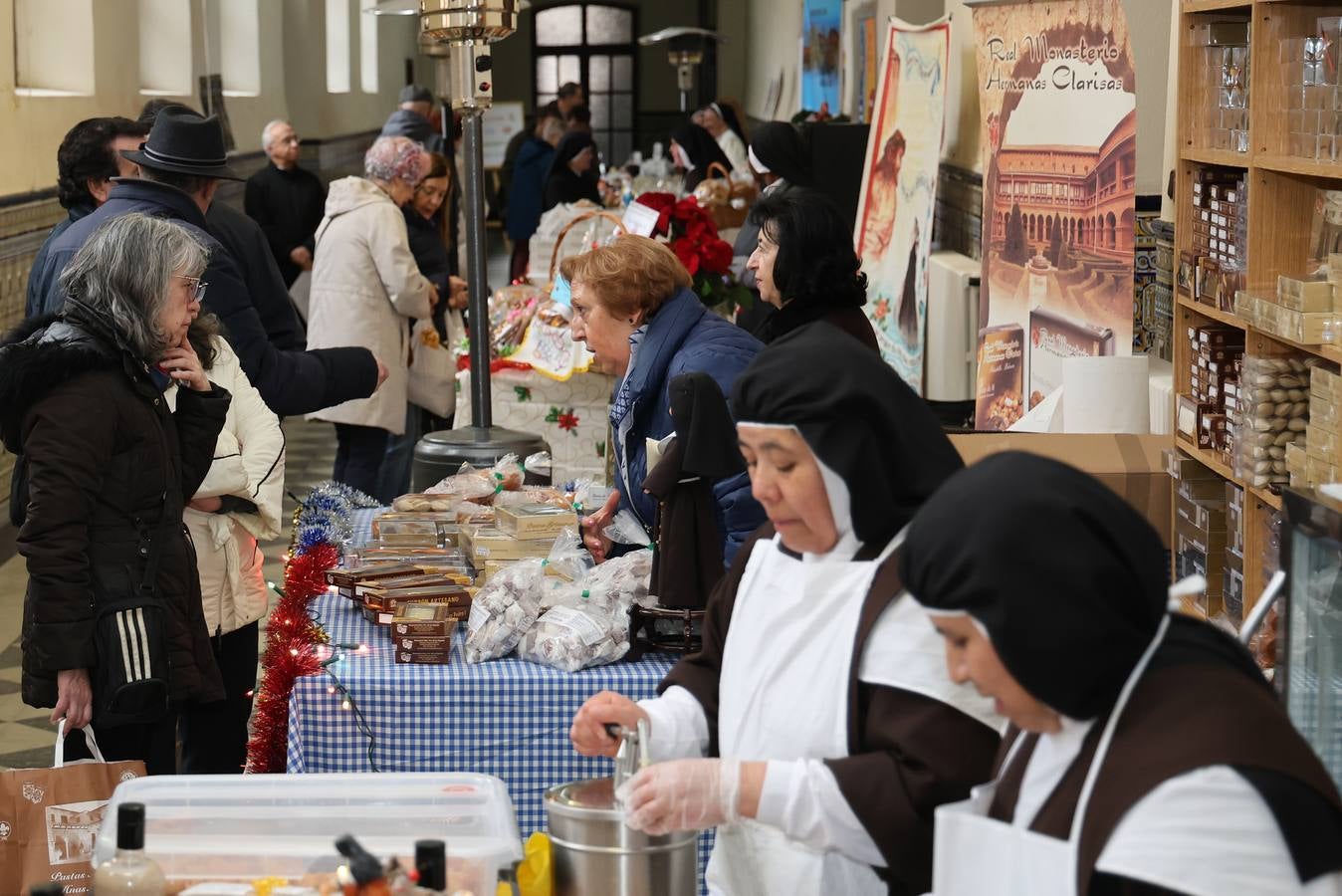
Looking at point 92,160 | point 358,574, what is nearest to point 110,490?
point 358,574

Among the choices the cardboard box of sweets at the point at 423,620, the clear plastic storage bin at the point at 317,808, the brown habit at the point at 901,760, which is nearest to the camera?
the brown habit at the point at 901,760

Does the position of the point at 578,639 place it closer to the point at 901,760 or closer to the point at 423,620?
the point at 423,620

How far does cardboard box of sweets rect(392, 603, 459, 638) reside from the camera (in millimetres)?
3203

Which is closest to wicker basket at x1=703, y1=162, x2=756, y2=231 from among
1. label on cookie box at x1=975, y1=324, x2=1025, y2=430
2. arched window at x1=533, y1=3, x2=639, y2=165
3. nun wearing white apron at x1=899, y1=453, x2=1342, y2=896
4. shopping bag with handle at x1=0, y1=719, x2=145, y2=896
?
label on cookie box at x1=975, y1=324, x2=1025, y2=430

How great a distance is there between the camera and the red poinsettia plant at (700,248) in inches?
257

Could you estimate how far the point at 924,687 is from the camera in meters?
1.95

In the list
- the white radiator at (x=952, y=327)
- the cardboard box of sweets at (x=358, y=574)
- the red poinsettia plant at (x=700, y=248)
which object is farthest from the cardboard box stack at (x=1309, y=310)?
the white radiator at (x=952, y=327)

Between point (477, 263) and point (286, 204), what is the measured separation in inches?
194

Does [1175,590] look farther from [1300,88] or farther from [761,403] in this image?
[1300,88]

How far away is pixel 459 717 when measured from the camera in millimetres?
3158

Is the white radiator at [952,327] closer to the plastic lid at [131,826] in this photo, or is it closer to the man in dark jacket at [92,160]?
the man in dark jacket at [92,160]

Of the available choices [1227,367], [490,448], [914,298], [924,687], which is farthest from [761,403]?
[914,298]

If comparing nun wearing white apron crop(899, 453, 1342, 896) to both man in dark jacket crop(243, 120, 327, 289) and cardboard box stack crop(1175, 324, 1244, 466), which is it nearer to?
cardboard box stack crop(1175, 324, 1244, 466)

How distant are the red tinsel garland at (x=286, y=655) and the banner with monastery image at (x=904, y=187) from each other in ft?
13.0
